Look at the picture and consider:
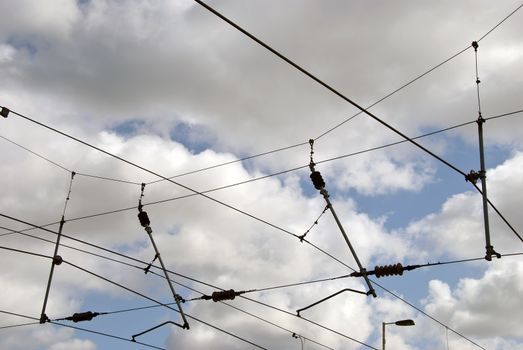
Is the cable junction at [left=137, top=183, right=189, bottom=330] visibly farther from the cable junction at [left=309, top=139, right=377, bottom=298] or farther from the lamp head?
the lamp head

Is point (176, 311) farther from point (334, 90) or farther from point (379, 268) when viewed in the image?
point (334, 90)

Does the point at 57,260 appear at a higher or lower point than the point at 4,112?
lower

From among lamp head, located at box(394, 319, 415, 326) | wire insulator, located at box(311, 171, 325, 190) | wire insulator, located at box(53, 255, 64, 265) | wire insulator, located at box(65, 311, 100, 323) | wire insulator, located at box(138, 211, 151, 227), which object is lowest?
wire insulator, located at box(65, 311, 100, 323)

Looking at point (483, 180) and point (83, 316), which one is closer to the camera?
point (483, 180)

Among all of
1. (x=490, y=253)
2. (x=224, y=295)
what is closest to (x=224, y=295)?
(x=224, y=295)

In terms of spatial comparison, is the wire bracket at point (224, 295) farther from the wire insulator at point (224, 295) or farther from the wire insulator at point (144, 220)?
the wire insulator at point (144, 220)

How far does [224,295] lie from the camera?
19.6 meters

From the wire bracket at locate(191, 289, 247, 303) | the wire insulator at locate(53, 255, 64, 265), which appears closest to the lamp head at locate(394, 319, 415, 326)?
the wire bracket at locate(191, 289, 247, 303)

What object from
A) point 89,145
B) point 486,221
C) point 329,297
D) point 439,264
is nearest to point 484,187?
point 486,221

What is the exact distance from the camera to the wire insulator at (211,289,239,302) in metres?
19.6

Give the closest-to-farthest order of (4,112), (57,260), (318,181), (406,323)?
(4,112) < (318,181) < (57,260) < (406,323)

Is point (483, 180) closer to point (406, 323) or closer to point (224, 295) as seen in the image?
point (224, 295)

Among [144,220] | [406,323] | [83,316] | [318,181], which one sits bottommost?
[83,316]

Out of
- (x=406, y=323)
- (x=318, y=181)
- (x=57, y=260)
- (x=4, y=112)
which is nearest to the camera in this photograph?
(x=4, y=112)
